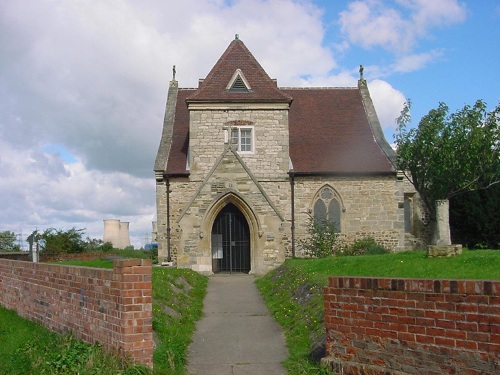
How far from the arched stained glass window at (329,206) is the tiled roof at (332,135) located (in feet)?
3.41

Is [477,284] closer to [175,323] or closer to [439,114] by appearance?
[175,323]

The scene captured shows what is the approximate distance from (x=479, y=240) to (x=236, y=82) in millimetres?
14836

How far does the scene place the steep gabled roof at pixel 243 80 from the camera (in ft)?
84.8

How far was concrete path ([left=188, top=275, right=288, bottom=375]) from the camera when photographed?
893 centimetres

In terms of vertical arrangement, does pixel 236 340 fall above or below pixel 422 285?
below

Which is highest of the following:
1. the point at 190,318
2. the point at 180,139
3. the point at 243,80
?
the point at 243,80

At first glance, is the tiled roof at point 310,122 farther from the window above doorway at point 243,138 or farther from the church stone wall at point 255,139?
the window above doorway at point 243,138

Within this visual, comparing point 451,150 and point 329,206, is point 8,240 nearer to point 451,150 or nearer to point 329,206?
point 329,206

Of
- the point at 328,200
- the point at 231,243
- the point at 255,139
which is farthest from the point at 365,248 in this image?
the point at 255,139

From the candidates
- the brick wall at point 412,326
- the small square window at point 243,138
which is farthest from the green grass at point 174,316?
the small square window at point 243,138

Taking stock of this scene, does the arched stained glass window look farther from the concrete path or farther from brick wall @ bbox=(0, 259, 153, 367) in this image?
brick wall @ bbox=(0, 259, 153, 367)

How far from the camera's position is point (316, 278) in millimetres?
14406

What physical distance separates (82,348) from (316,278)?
722 centimetres

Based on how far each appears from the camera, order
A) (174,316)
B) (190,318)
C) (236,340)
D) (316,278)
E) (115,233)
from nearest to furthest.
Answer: (236,340)
(174,316)
(190,318)
(316,278)
(115,233)
